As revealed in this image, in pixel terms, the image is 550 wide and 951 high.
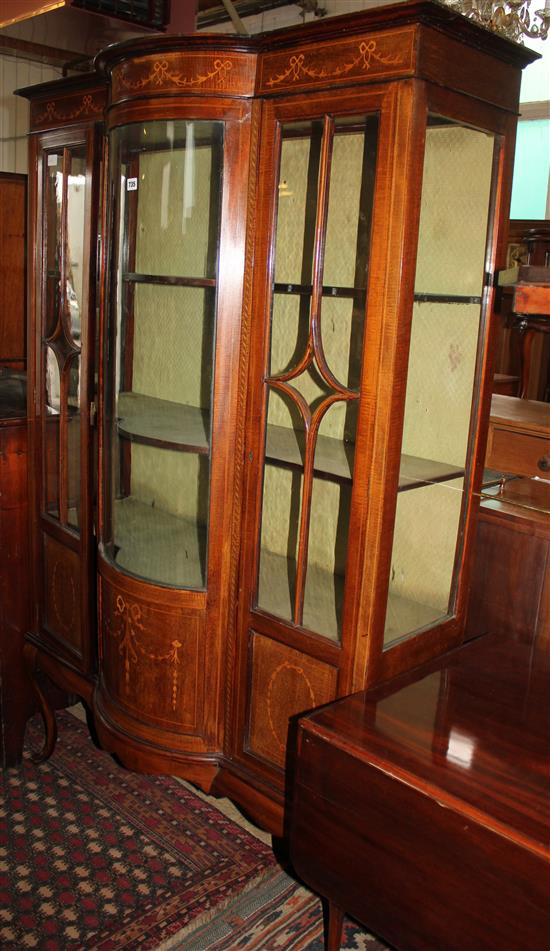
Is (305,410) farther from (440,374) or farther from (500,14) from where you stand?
(500,14)

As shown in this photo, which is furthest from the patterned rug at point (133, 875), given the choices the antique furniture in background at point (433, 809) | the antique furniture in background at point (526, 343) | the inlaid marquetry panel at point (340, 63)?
the antique furniture in background at point (526, 343)

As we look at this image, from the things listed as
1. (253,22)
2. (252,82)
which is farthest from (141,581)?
(253,22)

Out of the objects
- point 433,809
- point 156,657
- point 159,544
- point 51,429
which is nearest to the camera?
point 433,809

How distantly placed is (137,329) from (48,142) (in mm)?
671

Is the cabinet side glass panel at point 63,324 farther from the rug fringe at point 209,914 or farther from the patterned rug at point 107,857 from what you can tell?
the rug fringe at point 209,914

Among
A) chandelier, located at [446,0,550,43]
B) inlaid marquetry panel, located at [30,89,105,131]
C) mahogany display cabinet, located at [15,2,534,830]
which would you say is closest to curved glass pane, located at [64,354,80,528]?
mahogany display cabinet, located at [15,2,534,830]

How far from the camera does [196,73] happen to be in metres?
1.64

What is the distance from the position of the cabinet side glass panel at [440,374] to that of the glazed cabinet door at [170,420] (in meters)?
0.37

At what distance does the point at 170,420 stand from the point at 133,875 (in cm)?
112

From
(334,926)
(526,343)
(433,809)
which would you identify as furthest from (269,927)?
(526,343)

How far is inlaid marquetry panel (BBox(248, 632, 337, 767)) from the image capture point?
173 centimetres

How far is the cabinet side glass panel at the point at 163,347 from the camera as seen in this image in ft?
5.78

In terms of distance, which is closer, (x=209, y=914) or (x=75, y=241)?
(x=209, y=914)

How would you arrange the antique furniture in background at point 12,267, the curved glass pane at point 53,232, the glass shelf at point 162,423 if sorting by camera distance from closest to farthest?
1. the glass shelf at point 162,423
2. the curved glass pane at point 53,232
3. the antique furniture in background at point 12,267
